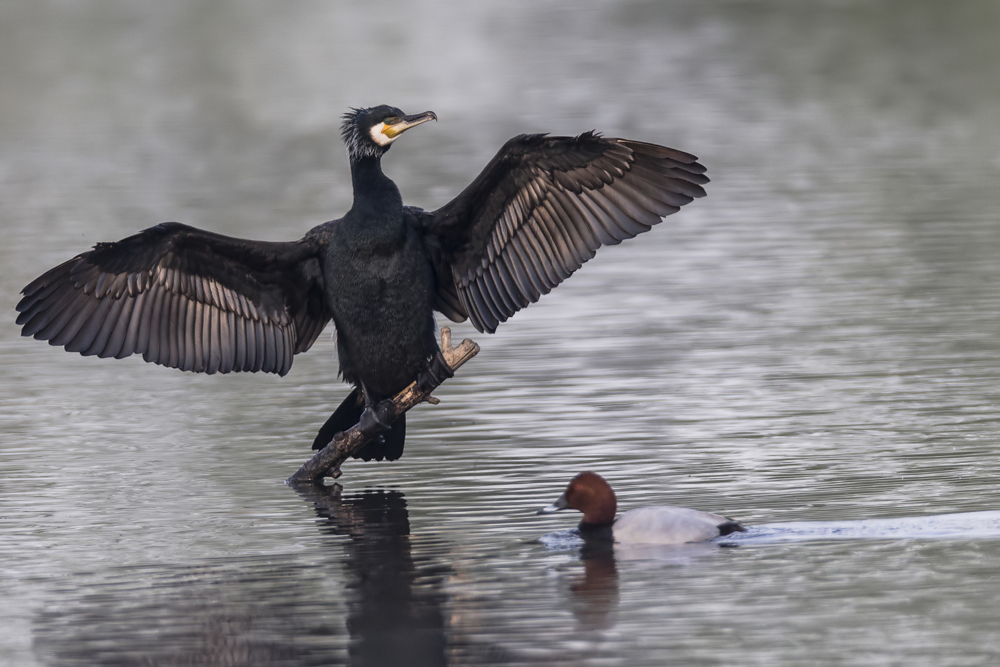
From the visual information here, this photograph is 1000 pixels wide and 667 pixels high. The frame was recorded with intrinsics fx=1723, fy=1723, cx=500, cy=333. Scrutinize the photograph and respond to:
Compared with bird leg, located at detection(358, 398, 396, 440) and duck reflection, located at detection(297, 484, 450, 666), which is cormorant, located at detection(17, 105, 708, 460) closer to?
bird leg, located at detection(358, 398, 396, 440)

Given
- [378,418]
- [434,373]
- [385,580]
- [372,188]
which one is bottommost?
[385,580]

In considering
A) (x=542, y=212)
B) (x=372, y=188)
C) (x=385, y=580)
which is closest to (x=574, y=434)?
(x=542, y=212)

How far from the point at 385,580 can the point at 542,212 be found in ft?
9.68

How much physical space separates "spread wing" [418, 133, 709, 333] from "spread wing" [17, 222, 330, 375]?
97 centimetres

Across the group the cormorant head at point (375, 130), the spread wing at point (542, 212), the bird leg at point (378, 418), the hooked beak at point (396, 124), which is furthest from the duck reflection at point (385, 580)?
the hooked beak at point (396, 124)

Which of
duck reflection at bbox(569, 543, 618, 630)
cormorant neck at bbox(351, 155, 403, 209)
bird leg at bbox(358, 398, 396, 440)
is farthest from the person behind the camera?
bird leg at bbox(358, 398, 396, 440)

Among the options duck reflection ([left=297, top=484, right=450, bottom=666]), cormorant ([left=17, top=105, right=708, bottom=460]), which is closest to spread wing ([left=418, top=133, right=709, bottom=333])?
cormorant ([left=17, top=105, right=708, bottom=460])

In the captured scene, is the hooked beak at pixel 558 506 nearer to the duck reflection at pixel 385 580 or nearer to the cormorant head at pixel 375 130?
the duck reflection at pixel 385 580

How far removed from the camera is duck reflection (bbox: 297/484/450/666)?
7.82m

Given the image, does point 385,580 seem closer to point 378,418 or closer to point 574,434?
point 378,418

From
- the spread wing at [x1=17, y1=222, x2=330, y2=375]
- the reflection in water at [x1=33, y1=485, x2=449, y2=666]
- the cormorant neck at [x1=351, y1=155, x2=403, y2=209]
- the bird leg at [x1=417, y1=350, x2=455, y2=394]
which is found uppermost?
the cormorant neck at [x1=351, y1=155, x2=403, y2=209]

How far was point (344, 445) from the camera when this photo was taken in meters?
11.3

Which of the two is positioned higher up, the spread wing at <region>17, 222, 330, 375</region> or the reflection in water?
the spread wing at <region>17, 222, 330, 375</region>

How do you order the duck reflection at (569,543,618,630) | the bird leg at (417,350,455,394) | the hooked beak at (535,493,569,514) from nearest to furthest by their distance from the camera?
the duck reflection at (569,543,618,630), the hooked beak at (535,493,569,514), the bird leg at (417,350,455,394)
